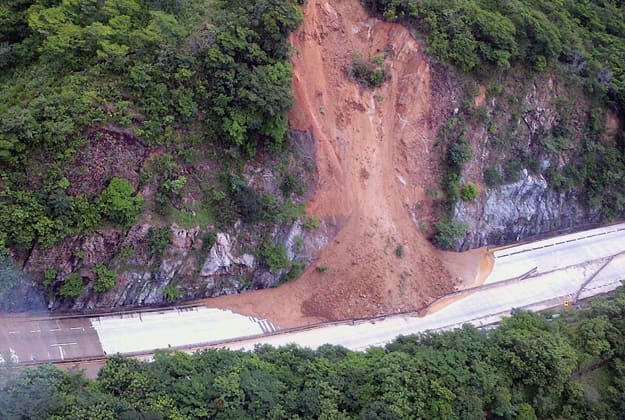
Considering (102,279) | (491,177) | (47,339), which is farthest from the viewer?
(491,177)

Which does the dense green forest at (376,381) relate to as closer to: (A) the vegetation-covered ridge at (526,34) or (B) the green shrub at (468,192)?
(B) the green shrub at (468,192)

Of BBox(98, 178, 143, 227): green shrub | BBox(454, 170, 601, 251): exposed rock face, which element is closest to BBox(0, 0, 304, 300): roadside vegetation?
BBox(98, 178, 143, 227): green shrub

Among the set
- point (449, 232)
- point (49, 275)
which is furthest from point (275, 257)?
point (49, 275)

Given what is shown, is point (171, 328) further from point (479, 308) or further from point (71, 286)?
point (479, 308)

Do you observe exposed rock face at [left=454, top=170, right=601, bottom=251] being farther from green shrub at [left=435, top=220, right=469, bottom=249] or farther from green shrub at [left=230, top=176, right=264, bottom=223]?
green shrub at [left=230, top=176, right=264, bottom=223]

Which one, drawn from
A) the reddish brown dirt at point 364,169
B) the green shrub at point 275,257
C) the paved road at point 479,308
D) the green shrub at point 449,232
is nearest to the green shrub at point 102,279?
the paved road at point 479,308

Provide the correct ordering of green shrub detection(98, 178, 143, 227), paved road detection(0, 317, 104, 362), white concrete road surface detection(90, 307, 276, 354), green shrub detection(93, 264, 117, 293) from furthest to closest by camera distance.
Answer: white concrete road surface detection(90, 307, 276, 354), green shrub detection(93, 264, 117, 293), green shrub detection(98, 178, 143, 227), paved road detection(0, 317, 104, 362)
